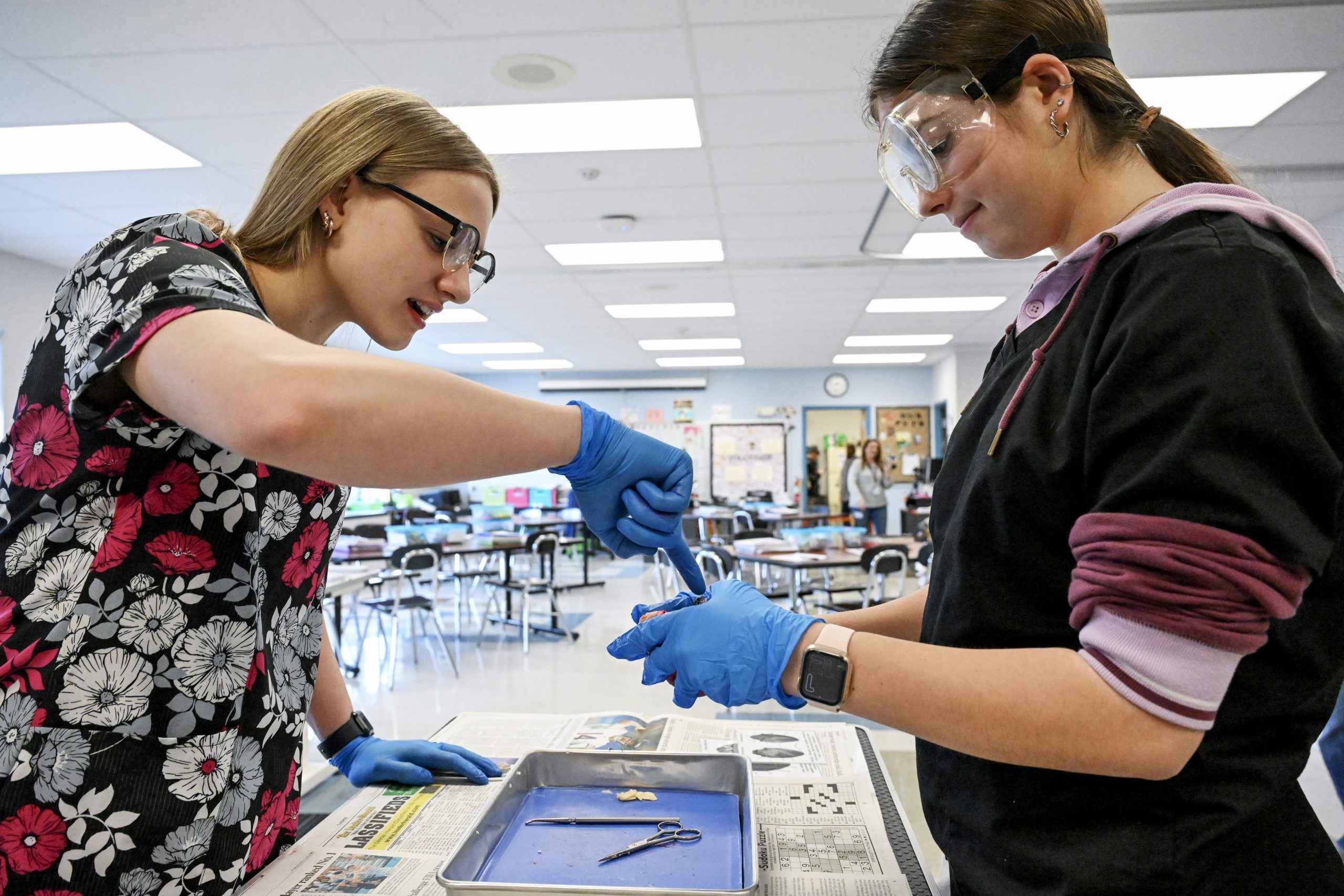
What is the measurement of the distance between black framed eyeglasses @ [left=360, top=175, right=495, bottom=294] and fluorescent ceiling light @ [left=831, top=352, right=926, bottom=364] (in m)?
11.3

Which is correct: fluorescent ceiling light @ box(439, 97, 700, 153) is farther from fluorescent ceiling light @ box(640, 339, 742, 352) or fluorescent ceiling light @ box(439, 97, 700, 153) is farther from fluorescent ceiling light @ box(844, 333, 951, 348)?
fluorescent ceiling light @ box(844, 333, 951, 348)

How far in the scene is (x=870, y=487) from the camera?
10031 millimetres

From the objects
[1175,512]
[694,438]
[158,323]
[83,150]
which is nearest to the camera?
[1175,512]

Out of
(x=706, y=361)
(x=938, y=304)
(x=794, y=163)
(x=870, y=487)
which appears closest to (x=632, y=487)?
(x=794, y=163)

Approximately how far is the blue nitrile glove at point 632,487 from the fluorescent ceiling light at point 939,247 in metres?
5.04

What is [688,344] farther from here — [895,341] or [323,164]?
[323,164]

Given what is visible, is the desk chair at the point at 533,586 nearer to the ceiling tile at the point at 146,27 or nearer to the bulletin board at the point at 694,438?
the ceiling tile at the point at 146,27

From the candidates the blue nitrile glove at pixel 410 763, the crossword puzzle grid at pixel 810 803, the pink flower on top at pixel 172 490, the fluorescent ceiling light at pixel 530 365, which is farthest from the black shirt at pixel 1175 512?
the fluorescent ceiling light at pixel 530 365

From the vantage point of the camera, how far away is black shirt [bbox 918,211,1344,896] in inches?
22.8

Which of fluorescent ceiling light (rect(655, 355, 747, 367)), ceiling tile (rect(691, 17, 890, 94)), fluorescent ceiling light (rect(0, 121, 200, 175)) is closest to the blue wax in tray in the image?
ceiling tile (rect(691, 17, 890, 94))

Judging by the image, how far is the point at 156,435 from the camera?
32.6 inches

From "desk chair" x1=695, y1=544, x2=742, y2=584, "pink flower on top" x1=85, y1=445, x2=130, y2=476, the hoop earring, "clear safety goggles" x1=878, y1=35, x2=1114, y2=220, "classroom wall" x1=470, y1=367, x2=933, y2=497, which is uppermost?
"classroom wall" x1=470, y1=367, x2=933, y2=497

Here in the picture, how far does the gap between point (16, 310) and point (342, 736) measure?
22.1ft

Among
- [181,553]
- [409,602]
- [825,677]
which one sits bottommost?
[409,602]
